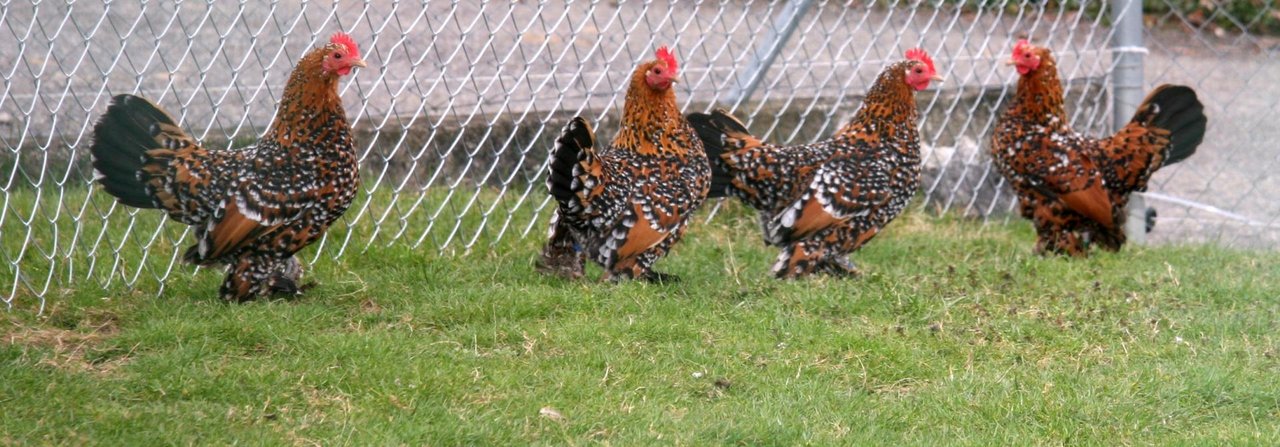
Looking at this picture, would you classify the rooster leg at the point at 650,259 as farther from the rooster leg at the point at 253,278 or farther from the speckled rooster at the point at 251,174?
the rooster leg at the point at 253,278

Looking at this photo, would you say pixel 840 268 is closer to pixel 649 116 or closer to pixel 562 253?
pixel 649 116

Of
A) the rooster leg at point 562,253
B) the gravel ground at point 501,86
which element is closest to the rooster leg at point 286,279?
the gravel ground at point 501,86

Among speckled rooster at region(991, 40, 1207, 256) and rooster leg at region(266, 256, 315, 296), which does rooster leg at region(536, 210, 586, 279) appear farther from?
speckled rooster at region(991, 40, 1207, 256)

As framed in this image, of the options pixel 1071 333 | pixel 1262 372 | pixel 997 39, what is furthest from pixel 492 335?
pixel 997 39

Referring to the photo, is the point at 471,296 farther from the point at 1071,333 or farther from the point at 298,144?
the point at 1071,333

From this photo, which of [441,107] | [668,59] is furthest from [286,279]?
[441,107]

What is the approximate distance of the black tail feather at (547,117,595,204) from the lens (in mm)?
4211

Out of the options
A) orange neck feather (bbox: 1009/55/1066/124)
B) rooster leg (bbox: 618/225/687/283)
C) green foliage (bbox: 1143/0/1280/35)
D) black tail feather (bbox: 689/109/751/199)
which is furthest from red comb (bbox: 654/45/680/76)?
green foliage (bbox: 1143/0/1280/35)

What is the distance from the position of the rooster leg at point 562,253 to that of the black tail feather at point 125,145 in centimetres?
131

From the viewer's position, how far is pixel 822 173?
4.70 metres

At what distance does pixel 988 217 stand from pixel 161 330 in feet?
13.0

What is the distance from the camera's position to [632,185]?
441cm

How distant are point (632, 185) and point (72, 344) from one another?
1768mm

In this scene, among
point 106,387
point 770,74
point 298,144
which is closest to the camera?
point 106,387
